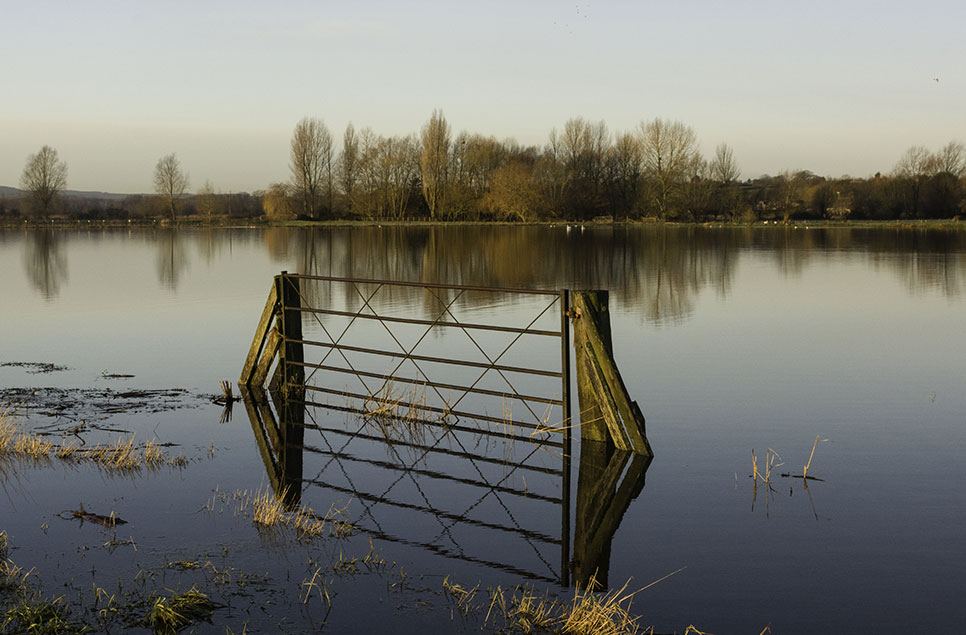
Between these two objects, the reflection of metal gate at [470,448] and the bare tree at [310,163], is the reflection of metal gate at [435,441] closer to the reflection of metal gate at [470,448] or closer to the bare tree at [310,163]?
the reflection of metal gate at [470,448]

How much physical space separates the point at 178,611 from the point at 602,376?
210 inches

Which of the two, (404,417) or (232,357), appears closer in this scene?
(404,417)

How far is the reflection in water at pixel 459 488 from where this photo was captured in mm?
7426

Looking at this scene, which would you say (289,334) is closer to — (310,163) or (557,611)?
(557,611)

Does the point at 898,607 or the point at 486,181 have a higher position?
the point at 486,181

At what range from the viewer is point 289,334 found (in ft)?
42.9

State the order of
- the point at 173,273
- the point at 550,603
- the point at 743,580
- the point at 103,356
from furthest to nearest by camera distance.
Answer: the point at 173,273 → the point at 103,356 → the point at 743,580 → the point at 550,603

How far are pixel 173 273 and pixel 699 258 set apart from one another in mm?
25154

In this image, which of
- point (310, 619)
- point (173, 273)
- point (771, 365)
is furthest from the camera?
point (173, 273)

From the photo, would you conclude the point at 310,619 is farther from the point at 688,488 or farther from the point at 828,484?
the point at 828,484

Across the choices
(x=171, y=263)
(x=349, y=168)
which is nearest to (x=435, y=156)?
(x=349, y=168)

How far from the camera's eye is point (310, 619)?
5.91 metres

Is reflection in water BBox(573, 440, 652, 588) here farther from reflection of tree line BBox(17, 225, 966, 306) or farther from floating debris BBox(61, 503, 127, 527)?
reflection of tree line BBox(17, 225, 966, 306)

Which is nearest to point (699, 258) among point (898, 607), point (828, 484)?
point (828, 484)
